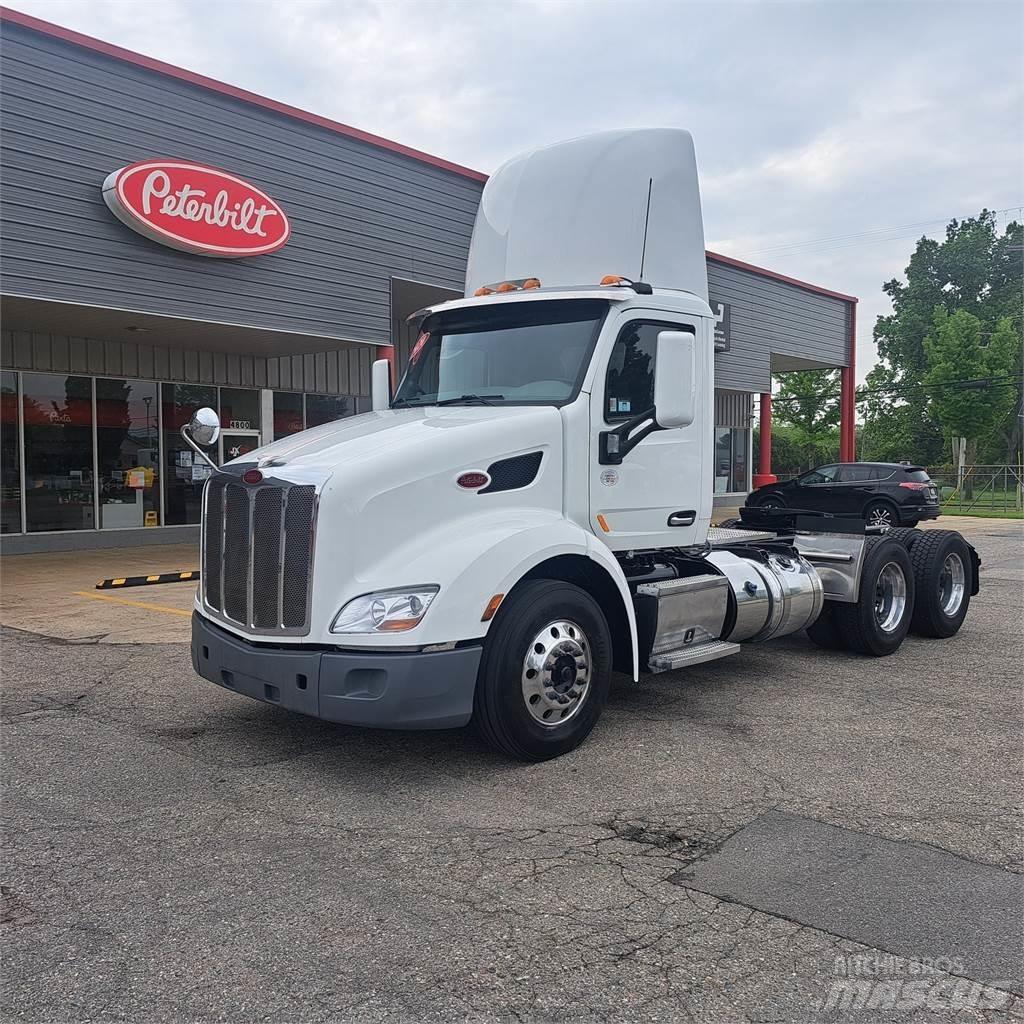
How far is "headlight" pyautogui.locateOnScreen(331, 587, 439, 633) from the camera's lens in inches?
182

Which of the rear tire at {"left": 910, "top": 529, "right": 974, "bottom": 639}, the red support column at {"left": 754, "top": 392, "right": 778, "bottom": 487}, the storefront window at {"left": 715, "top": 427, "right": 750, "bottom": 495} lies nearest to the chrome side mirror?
the rear tire at {"left": 910, "top": 529, "right": 974, "bottom": 639}

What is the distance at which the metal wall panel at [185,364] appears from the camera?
1652 cm

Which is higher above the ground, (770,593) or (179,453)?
(179,453)

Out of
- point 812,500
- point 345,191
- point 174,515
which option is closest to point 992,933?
point 345,191

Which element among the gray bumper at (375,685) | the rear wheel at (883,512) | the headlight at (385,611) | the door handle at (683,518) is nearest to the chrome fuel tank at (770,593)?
the door handle at (683,518)

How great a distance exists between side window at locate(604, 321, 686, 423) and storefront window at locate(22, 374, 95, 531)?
13.9 metres

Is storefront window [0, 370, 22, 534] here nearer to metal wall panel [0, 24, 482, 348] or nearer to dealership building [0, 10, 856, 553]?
dealership building [0, 10, 856, 553]

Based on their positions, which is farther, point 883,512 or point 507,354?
point 883,512

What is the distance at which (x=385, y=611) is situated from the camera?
4.64 m

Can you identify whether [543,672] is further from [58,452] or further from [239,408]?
[239,408]

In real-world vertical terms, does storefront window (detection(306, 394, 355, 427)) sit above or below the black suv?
above

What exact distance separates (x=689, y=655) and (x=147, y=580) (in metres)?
8.89

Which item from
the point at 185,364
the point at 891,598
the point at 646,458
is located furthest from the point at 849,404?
the point at 646,458

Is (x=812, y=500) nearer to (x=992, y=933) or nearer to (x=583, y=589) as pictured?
(x=583, y=589)
